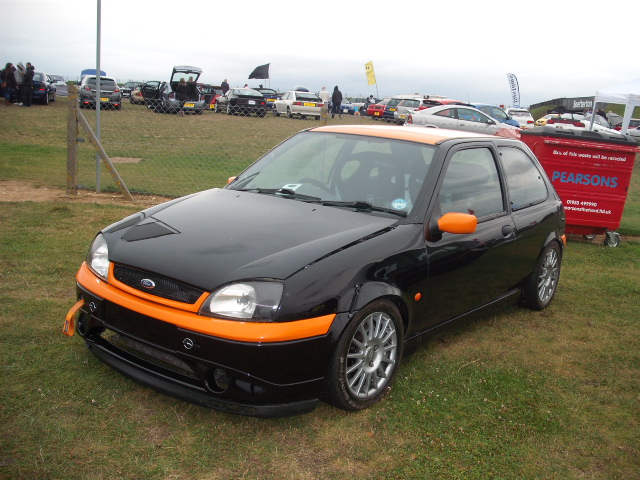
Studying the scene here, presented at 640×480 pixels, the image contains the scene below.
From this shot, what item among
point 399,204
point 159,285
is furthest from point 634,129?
point 159,285

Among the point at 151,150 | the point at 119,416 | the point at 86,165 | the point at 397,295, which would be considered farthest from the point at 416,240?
the point at 151,150

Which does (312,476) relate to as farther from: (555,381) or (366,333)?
(555,381)

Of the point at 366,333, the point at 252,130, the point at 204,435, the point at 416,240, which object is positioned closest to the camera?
the point at 204,435

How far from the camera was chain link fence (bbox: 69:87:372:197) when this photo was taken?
10508 millimetres

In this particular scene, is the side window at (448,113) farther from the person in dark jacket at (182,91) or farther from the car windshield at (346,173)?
the car windshield at (346,173)

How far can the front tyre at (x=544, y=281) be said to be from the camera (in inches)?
208

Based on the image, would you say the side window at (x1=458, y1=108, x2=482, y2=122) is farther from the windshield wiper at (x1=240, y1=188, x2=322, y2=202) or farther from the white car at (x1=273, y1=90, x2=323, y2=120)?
the windshield wiper at (x1=240, y1=188, x2=322, y2=202)

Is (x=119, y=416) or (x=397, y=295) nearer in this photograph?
(x=119, y=416)

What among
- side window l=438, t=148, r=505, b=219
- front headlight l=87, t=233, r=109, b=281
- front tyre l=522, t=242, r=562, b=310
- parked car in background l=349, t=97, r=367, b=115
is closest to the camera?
front headlight l=87, t=233, r=109, b=281

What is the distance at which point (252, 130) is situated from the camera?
19.3 m

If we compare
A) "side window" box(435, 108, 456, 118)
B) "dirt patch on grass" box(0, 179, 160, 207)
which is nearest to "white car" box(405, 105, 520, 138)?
"side window" box(435, 108, 456, 118)

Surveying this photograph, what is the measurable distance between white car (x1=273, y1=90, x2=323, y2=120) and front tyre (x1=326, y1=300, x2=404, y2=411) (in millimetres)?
25603

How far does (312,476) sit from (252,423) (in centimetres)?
54

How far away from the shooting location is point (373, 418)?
3.42 metres
